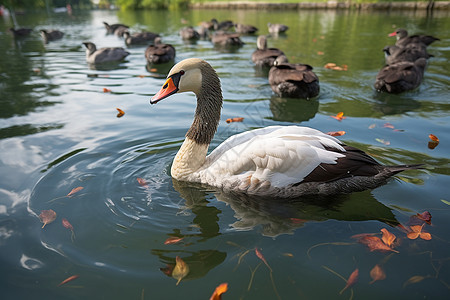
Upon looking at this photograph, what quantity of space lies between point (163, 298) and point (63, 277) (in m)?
0.89

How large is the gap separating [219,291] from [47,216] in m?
2.15

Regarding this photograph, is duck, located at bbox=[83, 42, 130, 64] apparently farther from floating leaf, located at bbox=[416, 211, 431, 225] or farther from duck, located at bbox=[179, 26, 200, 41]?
floating leaf, located at bbox=[416, 211, 431, 225]

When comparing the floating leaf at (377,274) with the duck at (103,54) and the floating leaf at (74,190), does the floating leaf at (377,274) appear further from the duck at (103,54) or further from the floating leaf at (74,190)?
the duck at (103,54)

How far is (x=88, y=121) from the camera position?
6.25 m

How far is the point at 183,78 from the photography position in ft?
12.8

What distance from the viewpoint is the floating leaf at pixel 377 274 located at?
2.64 meters

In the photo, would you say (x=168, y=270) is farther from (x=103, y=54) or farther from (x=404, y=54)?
(x=103, y=54)

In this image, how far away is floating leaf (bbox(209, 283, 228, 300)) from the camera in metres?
2.44

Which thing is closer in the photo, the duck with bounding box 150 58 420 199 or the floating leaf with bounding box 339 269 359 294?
the floating leaf with bounding box 339 269 359 294

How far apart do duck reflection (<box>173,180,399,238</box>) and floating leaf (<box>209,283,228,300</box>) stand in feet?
2.23

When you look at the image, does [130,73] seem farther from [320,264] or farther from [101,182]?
[320,264]

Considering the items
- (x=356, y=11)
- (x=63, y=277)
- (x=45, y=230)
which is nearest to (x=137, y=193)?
(x=45, y=230)

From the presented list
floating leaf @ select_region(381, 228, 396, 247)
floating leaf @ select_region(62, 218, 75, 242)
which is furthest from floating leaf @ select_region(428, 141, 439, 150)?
floating leaf @ select_region(62, 218, 75, 242)

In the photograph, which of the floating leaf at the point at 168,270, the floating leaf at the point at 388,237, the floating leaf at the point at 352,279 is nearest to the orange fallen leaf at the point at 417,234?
the floating leaf at the point at 388,237
